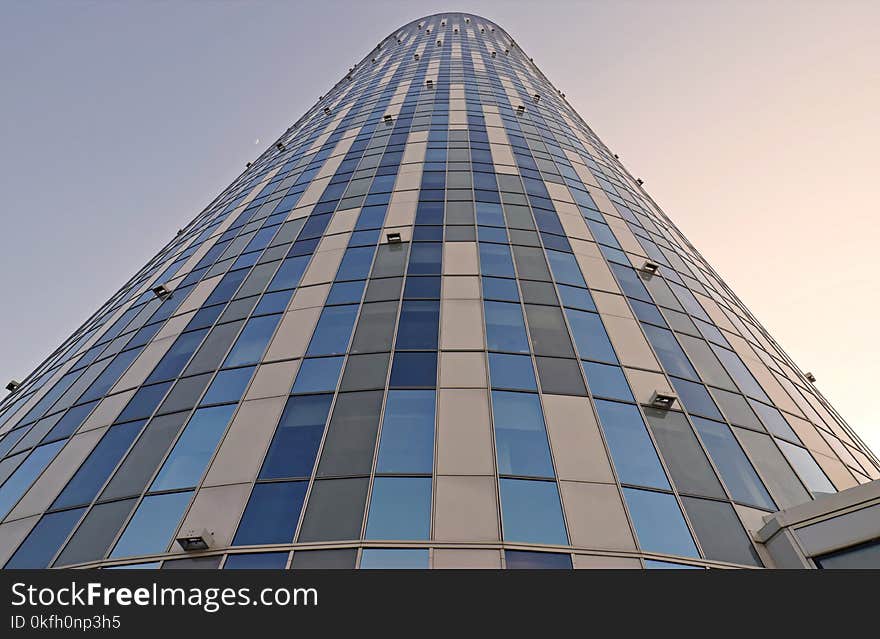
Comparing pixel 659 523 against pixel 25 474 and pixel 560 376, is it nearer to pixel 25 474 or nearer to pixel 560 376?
pixel 560 376

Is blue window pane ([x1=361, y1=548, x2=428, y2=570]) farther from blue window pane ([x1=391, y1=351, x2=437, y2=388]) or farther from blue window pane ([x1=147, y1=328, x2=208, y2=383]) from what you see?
blue window pane ([x1=147, y1=328, x2=208, y2=383])

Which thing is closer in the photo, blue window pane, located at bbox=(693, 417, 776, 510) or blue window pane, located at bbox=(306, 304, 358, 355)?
blue window pane, located at bbox=(693, 417, 776, 510)

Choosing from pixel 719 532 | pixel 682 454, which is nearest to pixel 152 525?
pixel 719 532

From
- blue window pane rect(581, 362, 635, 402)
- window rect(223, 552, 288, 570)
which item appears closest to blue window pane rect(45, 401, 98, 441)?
window rect(223, 552, 288, 570)

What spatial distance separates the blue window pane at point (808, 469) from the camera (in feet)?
51.6

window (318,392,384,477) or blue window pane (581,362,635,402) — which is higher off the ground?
blue window pane (581,362,635,402)

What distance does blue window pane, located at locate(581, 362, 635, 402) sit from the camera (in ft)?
54.1

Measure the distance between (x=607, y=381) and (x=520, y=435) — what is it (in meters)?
3.92

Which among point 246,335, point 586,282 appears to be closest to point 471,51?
point 586,282

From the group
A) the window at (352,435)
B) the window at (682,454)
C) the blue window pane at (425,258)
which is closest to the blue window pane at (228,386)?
the window at (352,435)

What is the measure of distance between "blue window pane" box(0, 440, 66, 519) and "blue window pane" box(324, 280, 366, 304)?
9779 millimetres
